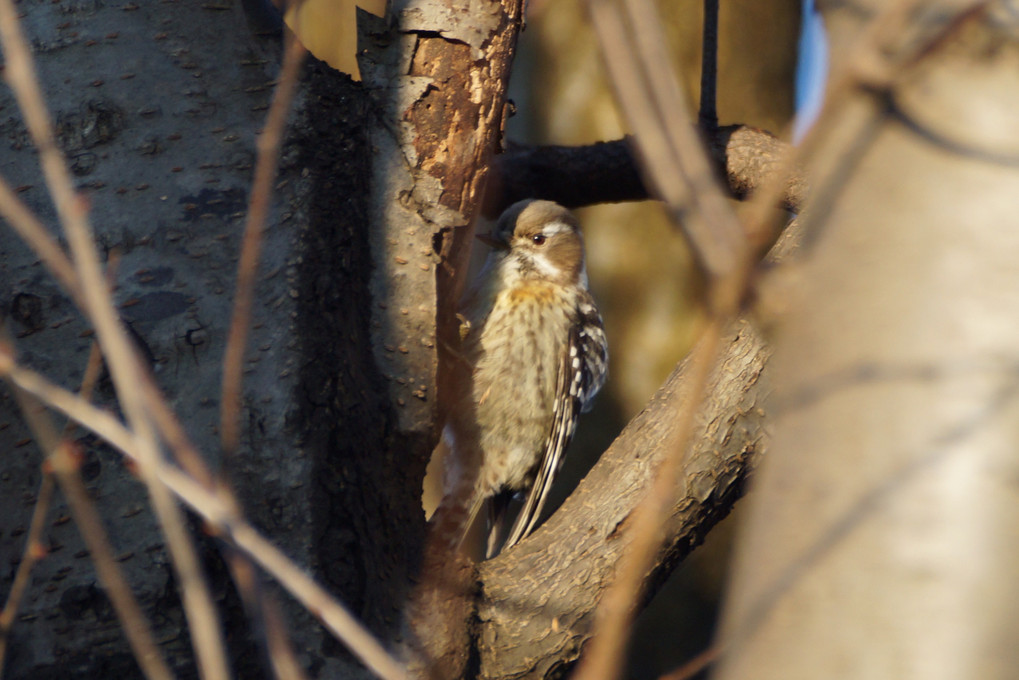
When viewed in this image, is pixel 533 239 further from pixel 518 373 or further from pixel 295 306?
pixel 295 306

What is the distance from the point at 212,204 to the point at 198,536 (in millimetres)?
749

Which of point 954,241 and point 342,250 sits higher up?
point 954,241

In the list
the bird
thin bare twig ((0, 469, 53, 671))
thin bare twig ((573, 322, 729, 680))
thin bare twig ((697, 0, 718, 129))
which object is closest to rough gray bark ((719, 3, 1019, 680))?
thin bare twig ((573, 322, 729, 680))

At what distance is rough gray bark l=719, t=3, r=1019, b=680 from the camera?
0.80 m

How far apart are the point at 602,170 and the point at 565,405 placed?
3.44 feet

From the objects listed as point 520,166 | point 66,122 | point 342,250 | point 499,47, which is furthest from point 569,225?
point 66,122

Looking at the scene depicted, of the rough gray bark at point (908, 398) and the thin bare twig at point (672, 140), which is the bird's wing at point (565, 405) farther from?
the thin bare twig at point (672, 140)

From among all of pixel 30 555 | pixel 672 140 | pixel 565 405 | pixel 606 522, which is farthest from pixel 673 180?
pixel 565 405

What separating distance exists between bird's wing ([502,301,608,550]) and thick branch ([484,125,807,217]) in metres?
0.59

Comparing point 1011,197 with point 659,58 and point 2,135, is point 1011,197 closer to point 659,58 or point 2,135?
point 659,58

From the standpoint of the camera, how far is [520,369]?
13.1ft

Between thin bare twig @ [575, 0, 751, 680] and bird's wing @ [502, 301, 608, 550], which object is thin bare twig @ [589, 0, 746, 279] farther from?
bird's wing @ [502, 301, 608, 550]

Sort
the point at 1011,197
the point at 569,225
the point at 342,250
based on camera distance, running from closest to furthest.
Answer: the point at 1011,197, the point at 342,250, the point at 569,225

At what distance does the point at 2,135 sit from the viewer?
7.03 ft
